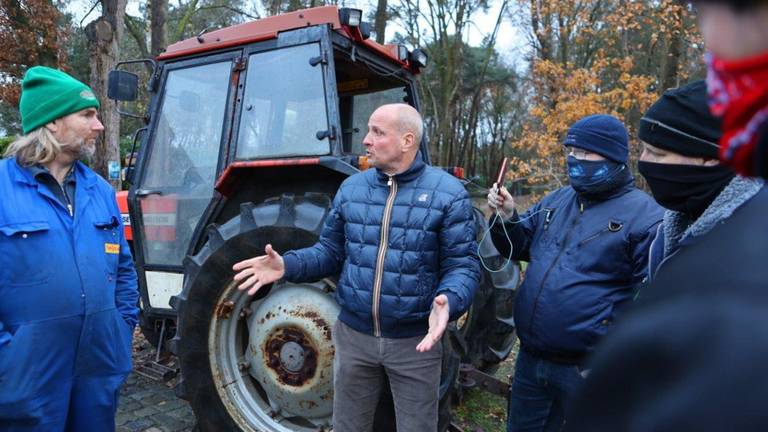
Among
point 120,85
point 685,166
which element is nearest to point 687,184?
point 685,166

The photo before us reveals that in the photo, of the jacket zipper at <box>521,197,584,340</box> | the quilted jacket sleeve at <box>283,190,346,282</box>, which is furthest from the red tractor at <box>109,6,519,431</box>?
the jacket zipper at <box>521,197,584,340</box>

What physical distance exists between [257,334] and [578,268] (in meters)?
1.78

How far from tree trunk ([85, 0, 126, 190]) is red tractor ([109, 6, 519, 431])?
556 centimetres

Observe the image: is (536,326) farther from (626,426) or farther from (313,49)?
(313,49)

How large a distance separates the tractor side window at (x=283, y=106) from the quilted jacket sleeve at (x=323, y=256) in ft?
2.39

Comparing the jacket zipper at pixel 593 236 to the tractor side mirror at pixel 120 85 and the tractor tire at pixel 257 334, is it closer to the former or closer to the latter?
the tractor tire at pixel 257 334

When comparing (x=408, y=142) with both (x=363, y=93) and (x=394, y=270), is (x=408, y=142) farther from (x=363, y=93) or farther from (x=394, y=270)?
(x=363, y=93)

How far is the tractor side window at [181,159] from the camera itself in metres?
3.60

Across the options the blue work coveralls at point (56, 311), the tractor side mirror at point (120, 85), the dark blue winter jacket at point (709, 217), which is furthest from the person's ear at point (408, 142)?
the tractor side mirror at point (120, 85)

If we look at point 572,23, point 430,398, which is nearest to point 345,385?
point 430,398

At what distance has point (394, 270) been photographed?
2191 millimetres

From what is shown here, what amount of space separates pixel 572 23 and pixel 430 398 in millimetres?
9522

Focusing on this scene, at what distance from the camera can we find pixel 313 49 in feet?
10.4

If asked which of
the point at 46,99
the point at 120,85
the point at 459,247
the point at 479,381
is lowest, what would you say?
the point at 479,381
